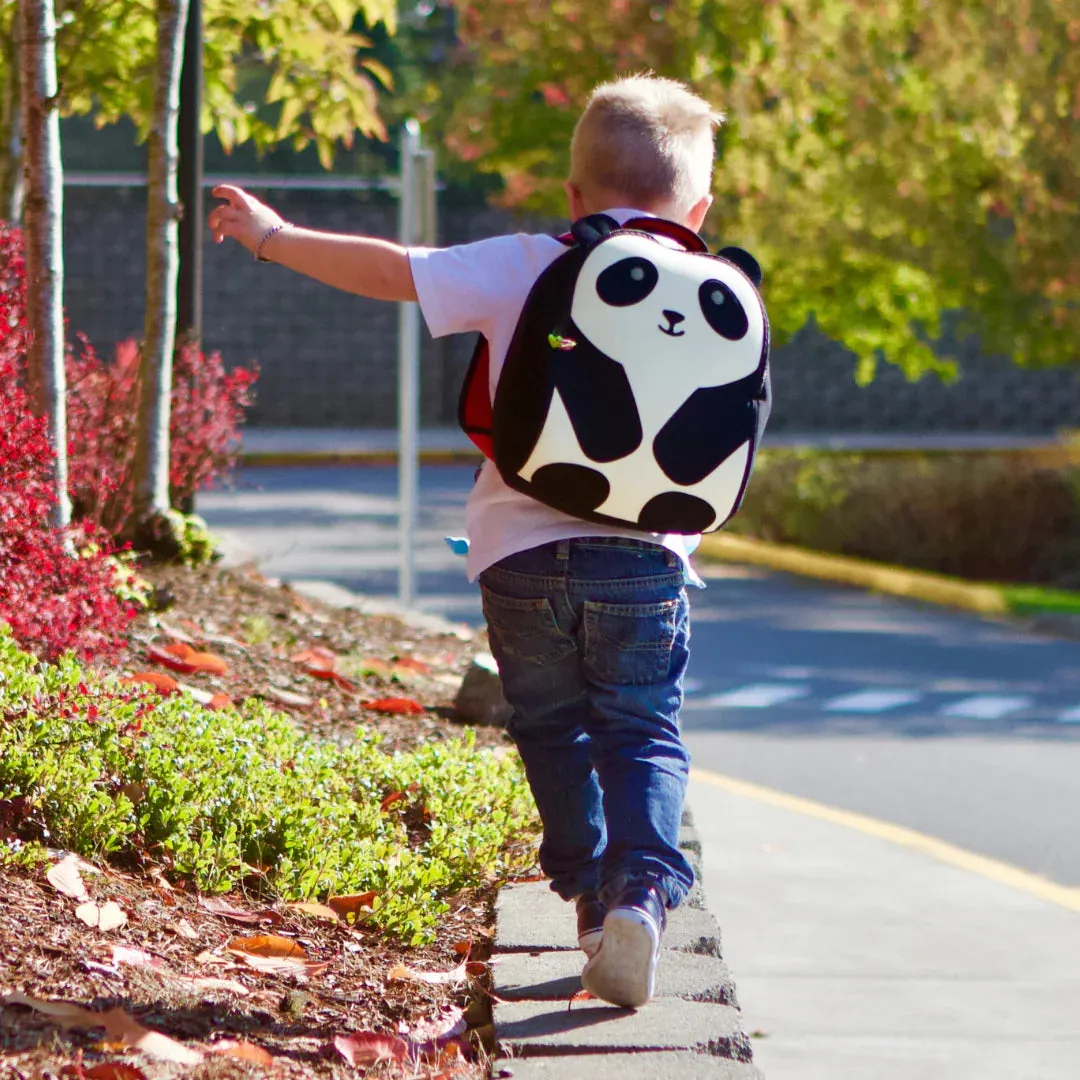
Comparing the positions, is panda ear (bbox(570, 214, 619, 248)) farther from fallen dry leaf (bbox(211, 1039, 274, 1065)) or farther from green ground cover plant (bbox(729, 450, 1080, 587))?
green ground cover plant (bbox(729, 450, 1080, 587))

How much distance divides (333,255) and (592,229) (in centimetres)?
45

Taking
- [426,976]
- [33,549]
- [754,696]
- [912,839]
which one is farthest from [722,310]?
[754,696]

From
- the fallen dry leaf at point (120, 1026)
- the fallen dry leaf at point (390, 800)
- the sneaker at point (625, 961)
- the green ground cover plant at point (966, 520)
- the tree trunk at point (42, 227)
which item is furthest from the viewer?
the green ground cover plant at point (966, 520)

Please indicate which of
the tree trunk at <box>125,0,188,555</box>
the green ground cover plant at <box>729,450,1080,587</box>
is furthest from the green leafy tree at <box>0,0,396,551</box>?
the green ground cover plant at <box>729,450,1080,587</box>

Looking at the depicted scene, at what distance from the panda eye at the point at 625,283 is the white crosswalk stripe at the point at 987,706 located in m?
5.36

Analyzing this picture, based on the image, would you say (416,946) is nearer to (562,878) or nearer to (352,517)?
(562,878)

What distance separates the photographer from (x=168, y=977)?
310cm

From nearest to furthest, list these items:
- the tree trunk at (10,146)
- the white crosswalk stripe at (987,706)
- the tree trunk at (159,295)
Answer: the tree trunk at (159,295)
the tree trunk at (10,146)
the white crosswalk stripe at (987,706)

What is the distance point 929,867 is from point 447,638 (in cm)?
243

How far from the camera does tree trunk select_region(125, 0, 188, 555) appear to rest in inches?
273

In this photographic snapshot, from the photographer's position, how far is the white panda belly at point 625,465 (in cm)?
318

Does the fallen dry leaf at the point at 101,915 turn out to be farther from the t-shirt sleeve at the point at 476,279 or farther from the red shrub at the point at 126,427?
the red shrub at the point at 126,427

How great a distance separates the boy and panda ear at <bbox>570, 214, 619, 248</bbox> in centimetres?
7

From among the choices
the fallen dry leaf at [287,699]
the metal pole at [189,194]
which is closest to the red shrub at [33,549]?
the fallen dry leaf at [287,699]
